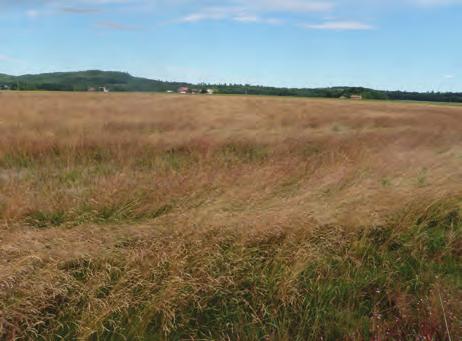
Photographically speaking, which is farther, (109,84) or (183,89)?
(183,89)

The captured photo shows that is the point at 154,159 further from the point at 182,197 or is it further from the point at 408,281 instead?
the point at 408,281

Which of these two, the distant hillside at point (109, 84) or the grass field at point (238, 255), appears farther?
the distant hillside at point (109, 84)

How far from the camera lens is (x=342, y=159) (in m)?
8.09

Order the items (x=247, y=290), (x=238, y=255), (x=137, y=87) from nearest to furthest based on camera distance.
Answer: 1. (x=247, y=290)
2. (x=238, y=255)
3. (x=137, y=87)

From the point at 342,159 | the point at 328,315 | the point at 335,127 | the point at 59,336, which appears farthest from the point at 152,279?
the point at 335,127

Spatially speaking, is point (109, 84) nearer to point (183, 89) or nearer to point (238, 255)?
point (183, 89)

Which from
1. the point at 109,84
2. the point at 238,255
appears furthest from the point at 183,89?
the point at 238,255

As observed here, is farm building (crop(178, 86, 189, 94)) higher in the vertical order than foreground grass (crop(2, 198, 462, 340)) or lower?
higher

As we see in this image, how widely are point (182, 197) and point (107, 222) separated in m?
0.95

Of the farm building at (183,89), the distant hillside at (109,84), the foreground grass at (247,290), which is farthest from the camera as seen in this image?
the farm building at (183,89)

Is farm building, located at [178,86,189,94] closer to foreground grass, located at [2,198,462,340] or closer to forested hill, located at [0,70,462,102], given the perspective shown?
forested hill, located at [0,70,462,102]

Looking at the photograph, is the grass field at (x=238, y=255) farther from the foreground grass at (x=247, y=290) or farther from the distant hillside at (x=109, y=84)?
the distant hillside at (x=109, y=84)

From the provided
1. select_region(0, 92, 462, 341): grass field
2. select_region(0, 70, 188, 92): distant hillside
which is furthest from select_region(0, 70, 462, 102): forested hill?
select_region(0, 92, 462, 341): grass field

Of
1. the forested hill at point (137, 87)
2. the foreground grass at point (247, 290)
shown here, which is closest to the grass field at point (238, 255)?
the foreground grass at point (247, 290)
